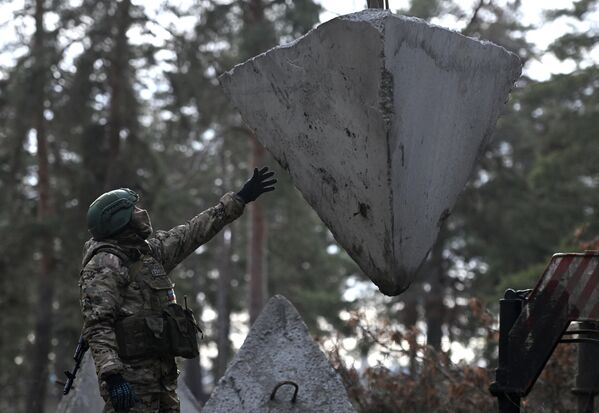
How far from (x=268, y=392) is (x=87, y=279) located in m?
1.26

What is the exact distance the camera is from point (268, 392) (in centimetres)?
578

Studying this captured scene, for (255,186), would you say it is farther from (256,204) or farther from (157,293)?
(256,204)

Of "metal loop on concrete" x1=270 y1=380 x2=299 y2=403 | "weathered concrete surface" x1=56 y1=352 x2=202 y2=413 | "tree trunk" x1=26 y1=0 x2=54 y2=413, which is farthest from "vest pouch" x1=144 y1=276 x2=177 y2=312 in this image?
"tree trunk" x1=26 y1=0 x2=54 y2=413

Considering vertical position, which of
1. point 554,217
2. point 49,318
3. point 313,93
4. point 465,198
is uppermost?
point 465,198

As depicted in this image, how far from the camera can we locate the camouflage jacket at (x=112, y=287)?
518 cm

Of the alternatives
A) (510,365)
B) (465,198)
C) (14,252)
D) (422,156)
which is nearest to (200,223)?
(422,156)

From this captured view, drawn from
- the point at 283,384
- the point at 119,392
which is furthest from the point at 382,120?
the point at 119,392

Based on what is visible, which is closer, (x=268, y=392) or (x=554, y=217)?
(x=268, y=392)

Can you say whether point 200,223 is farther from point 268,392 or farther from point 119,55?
point 119,55

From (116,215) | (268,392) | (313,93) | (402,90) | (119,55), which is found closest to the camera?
(402,90)

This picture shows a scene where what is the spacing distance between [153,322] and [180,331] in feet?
0.52

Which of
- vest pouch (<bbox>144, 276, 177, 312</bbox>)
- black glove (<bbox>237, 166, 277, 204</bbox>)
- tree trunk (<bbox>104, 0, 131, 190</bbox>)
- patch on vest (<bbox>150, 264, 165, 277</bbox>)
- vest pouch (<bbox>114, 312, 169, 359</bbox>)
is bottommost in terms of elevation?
vest pouch (<bbox>114, 312, 169, 359</bbox>)

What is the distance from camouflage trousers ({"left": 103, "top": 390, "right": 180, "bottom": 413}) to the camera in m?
5.38

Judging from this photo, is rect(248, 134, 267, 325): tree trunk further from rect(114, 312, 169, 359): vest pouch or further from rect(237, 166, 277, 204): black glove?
rect(114, 312, 169, 359): vest pouch
